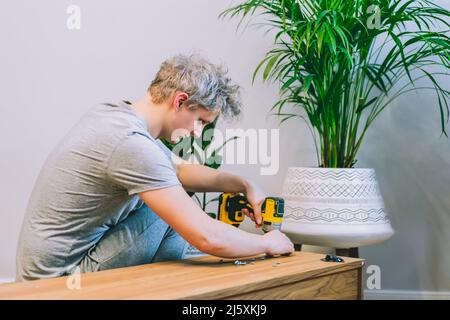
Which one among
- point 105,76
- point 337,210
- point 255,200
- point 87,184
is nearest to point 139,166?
point 87,184

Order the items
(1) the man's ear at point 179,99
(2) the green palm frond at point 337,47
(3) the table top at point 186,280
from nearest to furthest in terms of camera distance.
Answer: (3) the table top at point 186,280 → (1) the man's ear at point 179,99 → (2) the green palm frond at point 337,47

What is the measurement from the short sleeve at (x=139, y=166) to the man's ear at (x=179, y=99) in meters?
0.24

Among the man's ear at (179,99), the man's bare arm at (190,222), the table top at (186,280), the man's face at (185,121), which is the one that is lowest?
the table top at (186,280)

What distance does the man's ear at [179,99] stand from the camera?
1500 mm

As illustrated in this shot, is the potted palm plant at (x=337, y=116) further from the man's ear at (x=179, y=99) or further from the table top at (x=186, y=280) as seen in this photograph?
the man's ear at (x=179, y=99)

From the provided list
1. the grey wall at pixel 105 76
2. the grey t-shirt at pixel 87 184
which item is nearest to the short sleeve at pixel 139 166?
the grey t-shirt at pixel 87 184

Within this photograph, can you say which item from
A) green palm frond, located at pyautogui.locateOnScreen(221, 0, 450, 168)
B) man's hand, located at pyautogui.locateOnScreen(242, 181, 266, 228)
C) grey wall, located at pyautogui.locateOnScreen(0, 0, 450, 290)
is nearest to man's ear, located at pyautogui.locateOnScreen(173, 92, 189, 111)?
man's hand, located at pyautogui.locateOnScreen(242, 181, 266, 228)

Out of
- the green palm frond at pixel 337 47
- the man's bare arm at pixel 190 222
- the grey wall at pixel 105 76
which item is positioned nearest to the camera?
the man's bare arm at pixel 190 222

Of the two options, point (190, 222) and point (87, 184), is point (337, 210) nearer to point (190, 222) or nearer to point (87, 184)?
point (190, 222)

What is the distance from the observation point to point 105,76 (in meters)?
2.60

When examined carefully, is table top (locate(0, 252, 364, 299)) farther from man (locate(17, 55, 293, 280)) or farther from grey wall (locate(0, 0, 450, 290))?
grey wall (locate(0, 0, 450, 290))

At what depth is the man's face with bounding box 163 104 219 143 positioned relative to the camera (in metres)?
1.53

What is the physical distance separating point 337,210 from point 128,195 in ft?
2.94
